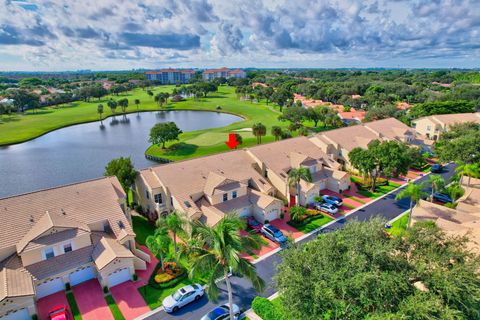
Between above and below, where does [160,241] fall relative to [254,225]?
above

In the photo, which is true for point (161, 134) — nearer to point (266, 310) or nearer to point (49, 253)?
point (49, 253)

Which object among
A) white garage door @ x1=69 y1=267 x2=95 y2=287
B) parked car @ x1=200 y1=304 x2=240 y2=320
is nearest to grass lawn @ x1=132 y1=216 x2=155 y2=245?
white garage door @ x1=69 y1=267 x2=95 y2=287

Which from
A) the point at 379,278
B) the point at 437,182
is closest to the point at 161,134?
the point at 437,182

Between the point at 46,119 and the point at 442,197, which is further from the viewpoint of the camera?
the point at 46,119

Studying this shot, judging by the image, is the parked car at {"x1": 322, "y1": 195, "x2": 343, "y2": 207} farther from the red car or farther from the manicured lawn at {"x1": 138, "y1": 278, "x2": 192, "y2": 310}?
the red car

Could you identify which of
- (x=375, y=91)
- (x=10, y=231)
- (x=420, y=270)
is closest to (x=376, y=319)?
(x=420, y=270)

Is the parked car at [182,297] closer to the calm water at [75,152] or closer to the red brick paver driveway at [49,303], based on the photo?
the red brick paver driveway at [49,303]
